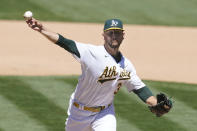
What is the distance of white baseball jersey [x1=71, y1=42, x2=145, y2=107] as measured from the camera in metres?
8.51

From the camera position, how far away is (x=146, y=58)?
57.4ft

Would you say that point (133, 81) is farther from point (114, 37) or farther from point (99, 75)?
point (114, 37)

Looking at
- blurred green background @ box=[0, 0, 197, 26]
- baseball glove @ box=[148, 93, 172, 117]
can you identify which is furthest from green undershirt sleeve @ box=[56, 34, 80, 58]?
blurred green background @ box=[0, 0, 197, 26]

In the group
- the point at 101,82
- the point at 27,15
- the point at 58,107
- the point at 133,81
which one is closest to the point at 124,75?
the point at 133,81

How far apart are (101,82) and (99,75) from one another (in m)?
0.12

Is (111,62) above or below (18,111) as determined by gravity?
above

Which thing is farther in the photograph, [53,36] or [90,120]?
[90,120]

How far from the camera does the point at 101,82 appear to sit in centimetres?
857

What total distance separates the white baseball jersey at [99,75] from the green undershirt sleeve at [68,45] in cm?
5

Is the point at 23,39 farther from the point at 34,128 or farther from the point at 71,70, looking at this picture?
the point at 34,128

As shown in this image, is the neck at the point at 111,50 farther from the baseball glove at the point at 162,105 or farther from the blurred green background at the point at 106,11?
the blurred green background at the point at 106,11

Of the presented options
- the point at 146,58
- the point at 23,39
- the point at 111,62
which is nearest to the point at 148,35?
the point at 146,58

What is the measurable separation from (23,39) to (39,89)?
5.59 metres

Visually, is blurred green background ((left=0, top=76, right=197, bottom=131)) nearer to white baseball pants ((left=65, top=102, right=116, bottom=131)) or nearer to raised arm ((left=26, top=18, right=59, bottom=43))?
white baseball pants ((left=65, top=102, right=116, bottom=131))
